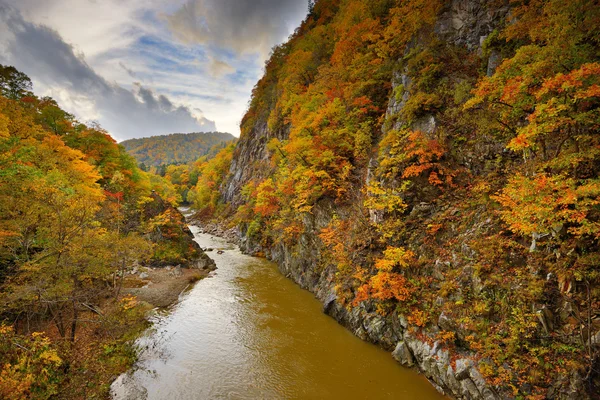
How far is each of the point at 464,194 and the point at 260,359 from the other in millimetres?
12527

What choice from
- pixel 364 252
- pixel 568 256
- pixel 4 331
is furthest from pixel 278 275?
pixel 568 256

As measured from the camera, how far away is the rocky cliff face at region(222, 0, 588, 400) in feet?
28.7

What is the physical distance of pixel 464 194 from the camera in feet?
39.9

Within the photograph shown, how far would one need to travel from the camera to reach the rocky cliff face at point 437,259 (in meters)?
8.75

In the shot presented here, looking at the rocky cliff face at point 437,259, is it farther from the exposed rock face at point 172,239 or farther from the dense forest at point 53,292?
the dense forest at point 53,292

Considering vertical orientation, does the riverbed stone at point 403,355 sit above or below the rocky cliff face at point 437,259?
below

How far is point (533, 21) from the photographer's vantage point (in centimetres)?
1120

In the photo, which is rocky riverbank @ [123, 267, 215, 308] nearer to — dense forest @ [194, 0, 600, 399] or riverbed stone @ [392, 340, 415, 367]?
dense forest @ [194, 0, 600, 399]

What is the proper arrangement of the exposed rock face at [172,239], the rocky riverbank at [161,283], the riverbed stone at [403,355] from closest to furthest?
the riverbed stone at [403,355] < the rocky riverbank at [161,283] < the exposed rock face at [172,239]

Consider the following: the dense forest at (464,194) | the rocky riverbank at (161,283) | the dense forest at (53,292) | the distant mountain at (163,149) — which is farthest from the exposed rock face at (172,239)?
the distant mountain at (163,149)

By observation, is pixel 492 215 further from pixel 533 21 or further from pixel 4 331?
pixel 4 331

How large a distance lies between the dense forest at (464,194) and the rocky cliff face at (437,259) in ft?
0.22

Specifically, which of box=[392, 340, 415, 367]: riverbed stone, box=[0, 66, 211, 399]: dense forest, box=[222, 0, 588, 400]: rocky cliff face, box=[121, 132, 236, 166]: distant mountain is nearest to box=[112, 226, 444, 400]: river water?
box=[392, 340, 415, 367]: riverbed stone

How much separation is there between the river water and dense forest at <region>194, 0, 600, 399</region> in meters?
1.09
